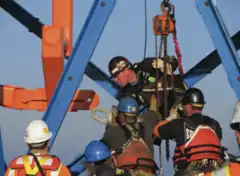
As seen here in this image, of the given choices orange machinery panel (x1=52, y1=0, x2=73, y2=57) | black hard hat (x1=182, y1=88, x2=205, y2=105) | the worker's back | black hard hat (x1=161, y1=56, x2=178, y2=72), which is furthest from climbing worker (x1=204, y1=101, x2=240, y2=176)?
orange machinery panel (x1=52, y1=0, x2=73, y2=57)

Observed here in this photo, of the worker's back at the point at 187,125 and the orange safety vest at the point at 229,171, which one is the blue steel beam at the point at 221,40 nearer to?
the worker's back at the point at 187,125

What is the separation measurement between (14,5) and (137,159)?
4.85 m

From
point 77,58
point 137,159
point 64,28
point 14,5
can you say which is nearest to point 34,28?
point 14,5

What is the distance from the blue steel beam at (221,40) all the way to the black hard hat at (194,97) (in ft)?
1.61

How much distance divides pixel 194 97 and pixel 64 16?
310 cm

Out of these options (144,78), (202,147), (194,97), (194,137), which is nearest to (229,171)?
(202,147)

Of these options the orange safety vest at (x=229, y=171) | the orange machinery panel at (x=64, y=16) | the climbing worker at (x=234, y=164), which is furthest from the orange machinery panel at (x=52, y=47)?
the orange safety vest at (x=229, y=171)

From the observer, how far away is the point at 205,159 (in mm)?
10414

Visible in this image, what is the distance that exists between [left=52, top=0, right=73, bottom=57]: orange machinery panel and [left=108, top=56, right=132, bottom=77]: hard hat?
30.8 inches

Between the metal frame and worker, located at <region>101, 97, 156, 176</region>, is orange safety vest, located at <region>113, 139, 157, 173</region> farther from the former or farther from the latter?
the metal frame

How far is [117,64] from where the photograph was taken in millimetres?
12797

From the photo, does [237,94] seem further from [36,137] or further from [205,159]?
[36,137]

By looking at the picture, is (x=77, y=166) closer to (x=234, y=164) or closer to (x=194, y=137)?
(x=194, y=137)

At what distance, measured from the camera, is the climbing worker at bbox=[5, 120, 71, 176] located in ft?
29.5
